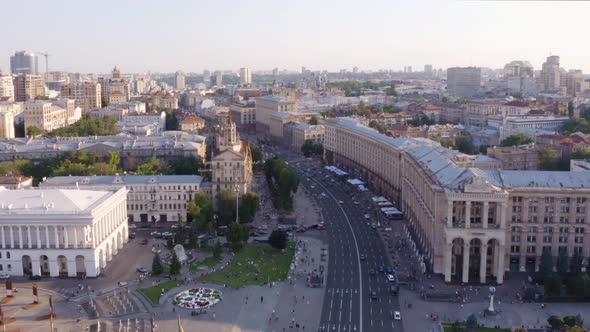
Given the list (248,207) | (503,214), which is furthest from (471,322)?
(248,207)

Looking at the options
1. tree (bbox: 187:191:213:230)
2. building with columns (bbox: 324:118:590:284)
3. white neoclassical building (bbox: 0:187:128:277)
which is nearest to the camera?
building with columns (bbox: 324:118:590:284)

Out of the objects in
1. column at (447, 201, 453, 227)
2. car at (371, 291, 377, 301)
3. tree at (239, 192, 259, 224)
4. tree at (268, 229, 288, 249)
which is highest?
column at (447, 201, 453, 227)

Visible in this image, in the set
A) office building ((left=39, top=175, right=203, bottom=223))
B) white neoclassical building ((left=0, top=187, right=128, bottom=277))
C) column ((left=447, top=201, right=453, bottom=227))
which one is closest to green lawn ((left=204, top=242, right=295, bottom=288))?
white neoclassical building ((left=0, top=187, right=128, bottom=277))

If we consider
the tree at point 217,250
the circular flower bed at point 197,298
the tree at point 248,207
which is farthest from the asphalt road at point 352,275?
the tree at point 217,250

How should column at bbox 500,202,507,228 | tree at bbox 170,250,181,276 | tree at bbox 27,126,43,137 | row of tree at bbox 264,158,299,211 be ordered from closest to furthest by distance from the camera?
column at bbox 500,202,507,228
tree at bbox 170,250,181,276
row of tree at bbox 264,158,299,211
tree at bbox 27,126,43,137

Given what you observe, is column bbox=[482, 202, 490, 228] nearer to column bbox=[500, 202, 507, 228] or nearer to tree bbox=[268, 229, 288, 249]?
column bbox=[500, 202, 507, 228]

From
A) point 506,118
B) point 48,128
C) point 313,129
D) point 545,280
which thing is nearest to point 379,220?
point 545,280
